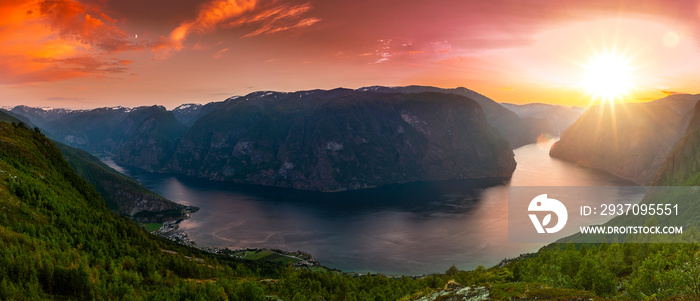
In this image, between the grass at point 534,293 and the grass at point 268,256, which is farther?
the grass at point 268,256

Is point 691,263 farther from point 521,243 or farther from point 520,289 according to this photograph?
point 521,243

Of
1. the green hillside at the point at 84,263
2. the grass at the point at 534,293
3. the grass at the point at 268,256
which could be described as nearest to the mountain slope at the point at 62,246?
the green hillside at the point at 84,263

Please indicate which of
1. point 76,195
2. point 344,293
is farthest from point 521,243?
point 76,195

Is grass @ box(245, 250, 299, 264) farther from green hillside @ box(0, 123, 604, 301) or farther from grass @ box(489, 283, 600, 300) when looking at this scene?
grass @ box(489, 283, 600, 300)

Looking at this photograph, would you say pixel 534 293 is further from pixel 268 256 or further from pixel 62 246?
pixel 268 256

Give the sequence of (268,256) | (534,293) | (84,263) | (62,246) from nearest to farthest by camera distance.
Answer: (534,293)
(84,263)
(62,246)
(268,256)

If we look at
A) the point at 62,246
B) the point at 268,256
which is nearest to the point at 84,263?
the point at 62,246

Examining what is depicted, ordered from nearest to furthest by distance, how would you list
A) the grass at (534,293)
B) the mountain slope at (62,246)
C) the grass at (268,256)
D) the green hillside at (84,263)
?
the grass at (534,293) → the green hillside at (84,263) → the mountain slope at (62,246) → the grass at (268,256)

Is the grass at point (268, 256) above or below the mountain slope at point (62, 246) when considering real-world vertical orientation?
below

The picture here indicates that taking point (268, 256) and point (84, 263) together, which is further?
point (268, 256)

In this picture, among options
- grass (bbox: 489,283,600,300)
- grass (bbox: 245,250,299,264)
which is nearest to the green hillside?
grass (bbox: 489,283,600,300)

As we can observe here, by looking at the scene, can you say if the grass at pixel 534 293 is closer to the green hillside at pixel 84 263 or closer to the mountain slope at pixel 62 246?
the green hillside at pixel 84 263

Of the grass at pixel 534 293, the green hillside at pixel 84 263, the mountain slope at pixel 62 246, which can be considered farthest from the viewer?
the mountain slope at pixel 62 246

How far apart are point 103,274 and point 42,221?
20.3m
